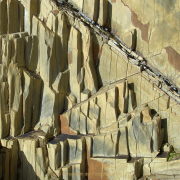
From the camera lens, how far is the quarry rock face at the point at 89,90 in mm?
10203

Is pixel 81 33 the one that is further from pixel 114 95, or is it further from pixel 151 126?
pixel 151 126

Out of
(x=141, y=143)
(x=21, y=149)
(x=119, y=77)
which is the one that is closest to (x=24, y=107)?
(x=21, y=149)

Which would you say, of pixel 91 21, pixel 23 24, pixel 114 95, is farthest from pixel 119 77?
pixel 23 24

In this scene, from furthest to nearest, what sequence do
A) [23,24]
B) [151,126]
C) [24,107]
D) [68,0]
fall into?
[68,0], [23,24], [24,107], [151,126]

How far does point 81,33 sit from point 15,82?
3.19 metres

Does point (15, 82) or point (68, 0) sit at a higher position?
point (68, 0)

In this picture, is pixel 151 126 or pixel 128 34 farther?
pixel 128 34

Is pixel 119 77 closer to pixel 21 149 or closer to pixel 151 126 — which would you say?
pixel 151 126

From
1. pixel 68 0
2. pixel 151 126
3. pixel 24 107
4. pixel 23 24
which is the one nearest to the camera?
pixel 151 126

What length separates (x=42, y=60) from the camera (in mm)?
11250

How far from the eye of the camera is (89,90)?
11328 millimetres

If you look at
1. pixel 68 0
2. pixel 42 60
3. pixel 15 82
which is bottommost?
pixel 15 82

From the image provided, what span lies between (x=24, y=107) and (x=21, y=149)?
1570 mm

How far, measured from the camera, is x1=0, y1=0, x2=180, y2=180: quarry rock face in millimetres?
10203
